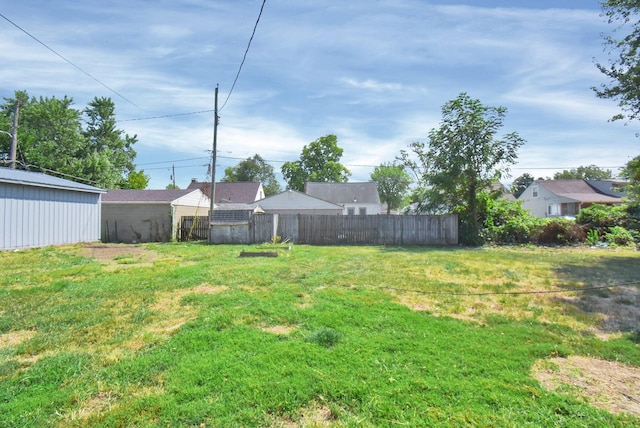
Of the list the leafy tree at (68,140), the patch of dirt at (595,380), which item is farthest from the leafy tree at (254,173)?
the patch of dirt at (595,380)

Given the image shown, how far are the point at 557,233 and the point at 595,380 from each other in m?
15.7

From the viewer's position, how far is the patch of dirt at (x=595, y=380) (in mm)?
2477

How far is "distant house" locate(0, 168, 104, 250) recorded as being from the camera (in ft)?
36.7

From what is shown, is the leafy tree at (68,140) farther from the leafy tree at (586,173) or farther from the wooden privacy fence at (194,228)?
the leafy tree at (586,173)

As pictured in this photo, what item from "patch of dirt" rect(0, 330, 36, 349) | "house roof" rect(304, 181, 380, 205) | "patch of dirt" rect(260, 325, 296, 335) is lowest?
"patch of dirt" rect(0, 330, 36, 349)

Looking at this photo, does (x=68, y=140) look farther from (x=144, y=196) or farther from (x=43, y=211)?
(x=43, y=211)

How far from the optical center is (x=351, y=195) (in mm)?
32688

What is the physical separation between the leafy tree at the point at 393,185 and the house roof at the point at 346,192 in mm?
8042

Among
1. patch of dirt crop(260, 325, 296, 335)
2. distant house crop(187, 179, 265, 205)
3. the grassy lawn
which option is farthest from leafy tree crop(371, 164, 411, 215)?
patch of dirt crop(260, 325, 296, 335)

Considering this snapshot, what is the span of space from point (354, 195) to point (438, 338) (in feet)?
96.1

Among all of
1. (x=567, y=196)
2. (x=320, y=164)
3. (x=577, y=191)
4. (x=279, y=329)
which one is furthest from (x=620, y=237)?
(x=320, y=164)

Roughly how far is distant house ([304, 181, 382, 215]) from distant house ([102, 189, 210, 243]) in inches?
606

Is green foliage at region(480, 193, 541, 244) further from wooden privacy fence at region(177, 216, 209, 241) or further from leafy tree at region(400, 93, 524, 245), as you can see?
wooden privacy fence at region(177, 216, 209, 241)

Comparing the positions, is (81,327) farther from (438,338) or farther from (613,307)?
(613,307)
